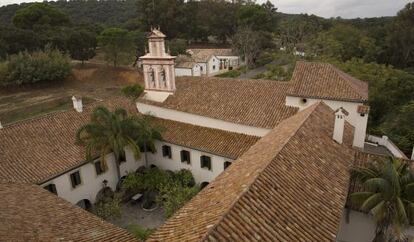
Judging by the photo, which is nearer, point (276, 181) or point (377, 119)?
point (276, 181)

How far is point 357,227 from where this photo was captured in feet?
50.1

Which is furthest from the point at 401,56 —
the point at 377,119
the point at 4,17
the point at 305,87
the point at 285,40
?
the point at 4,17

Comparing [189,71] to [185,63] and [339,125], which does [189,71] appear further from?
[339,125]

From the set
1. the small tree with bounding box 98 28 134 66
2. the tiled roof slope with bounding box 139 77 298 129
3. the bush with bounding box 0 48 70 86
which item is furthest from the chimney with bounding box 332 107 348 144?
the small tree with bounding box 98 28 134 66

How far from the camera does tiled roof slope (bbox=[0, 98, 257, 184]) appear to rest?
61.3 ft

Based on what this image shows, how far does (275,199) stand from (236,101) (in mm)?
13964

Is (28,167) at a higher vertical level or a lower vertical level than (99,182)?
higher

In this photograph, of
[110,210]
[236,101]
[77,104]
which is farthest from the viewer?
[77,104]

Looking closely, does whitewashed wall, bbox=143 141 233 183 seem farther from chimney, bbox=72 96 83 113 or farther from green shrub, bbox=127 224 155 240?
chimney, bbox=72 96 83 113

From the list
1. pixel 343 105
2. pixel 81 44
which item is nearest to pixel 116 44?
pixel 81 44

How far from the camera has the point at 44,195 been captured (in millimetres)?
15961

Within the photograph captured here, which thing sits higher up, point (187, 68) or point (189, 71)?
point (187, 68)

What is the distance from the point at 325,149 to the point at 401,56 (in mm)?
58630

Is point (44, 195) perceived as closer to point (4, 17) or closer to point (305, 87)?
point (305, 87)
